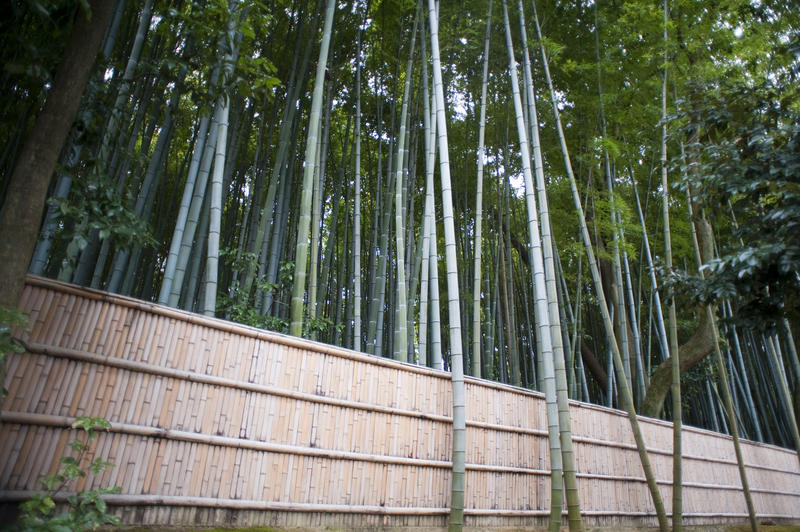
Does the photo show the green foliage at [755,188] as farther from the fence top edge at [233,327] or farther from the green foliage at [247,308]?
the green foliage at [247,308]

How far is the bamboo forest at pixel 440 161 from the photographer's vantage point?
2299 mm

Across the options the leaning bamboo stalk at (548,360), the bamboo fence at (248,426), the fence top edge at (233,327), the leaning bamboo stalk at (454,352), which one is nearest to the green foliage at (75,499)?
the bamboo fence at (248,426)

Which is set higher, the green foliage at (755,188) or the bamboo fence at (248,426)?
the green foliage at (755,188)

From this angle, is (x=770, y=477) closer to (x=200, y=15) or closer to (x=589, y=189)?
(x=589, y=189)

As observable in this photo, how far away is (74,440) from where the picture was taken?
79.5 inches

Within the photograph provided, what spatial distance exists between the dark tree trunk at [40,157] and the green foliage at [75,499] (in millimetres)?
601

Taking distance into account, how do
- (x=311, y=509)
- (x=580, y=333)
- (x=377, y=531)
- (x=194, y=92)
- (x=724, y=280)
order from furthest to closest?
(x=580, y=333), (x=724, y=280), (x=377, y=531), (x=311, y=509), (x=194, y=92)

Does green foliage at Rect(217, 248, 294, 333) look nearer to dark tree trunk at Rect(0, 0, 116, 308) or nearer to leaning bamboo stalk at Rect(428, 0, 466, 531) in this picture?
leaning bamboo stalk at Rect(428, 0, 466, 531)

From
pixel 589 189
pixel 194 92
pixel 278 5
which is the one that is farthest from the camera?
pixel 589 189

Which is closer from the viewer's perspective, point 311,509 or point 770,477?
point 311,509

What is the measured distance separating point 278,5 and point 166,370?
12.6 feet

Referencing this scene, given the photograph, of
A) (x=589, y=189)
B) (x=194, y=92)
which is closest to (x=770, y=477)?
(x=589, y=189)

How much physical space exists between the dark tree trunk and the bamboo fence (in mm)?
455

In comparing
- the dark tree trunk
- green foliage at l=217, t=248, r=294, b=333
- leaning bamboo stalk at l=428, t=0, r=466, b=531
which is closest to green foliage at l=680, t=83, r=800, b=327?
leaning bamboo stalk at l=428, t=0, r=466, b=531
